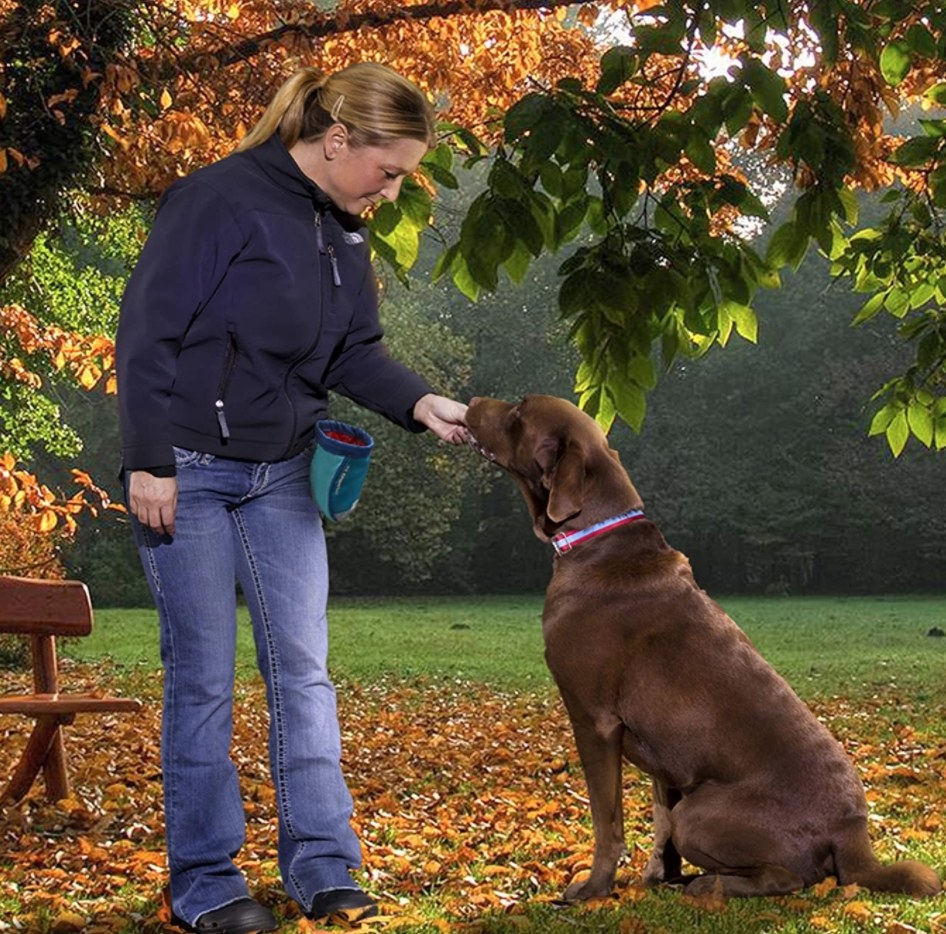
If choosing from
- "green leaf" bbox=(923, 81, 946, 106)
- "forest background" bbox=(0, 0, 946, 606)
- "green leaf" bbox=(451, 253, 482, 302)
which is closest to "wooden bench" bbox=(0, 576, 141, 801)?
"forest background" bbox=(0, 0, 946, 606)

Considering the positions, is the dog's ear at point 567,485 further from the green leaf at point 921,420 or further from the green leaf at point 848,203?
the green leaf at point 921,420

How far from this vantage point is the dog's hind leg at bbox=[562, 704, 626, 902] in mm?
4066

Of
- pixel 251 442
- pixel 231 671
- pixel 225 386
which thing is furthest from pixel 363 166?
pixel 231 671

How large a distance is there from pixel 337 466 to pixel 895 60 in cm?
306

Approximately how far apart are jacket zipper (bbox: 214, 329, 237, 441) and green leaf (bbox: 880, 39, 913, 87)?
3114 mm

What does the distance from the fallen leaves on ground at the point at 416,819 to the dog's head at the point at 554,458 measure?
1.14 meters

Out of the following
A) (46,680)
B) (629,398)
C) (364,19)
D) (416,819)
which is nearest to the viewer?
(629,398)

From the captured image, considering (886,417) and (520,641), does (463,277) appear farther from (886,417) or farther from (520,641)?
(520,641)

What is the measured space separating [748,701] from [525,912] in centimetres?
90

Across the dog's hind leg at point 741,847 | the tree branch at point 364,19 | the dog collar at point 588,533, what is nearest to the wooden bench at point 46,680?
the dog collar at point 588,533

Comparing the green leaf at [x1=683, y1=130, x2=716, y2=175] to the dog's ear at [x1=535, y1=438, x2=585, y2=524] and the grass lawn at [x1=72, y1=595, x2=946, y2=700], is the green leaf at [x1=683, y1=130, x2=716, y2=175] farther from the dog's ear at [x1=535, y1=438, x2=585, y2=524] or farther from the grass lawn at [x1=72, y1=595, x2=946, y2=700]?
the grass lawn at [x1=72, y1=595, x2=946, y2=700]

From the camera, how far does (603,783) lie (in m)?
4.07

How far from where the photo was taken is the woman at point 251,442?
3.63 meters

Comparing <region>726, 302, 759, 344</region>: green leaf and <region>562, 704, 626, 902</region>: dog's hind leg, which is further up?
<region>726, 302, 759, 344</region>: green leaf
